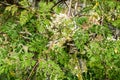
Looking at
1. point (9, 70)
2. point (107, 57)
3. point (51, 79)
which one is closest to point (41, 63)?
point (51, 79)

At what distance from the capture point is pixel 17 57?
2.34 m

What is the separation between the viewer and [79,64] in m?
2.60

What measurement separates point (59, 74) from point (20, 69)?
361mm

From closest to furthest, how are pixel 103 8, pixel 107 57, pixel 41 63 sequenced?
1. pixel 41 63
2. pixel 107 57
3. pixel 103 8

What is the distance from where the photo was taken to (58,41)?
7.84 ft

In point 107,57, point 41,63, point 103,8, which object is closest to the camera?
point 41,63

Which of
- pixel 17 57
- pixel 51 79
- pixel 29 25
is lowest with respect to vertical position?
pixel 51 79

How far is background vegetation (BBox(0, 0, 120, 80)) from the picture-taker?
2342mm

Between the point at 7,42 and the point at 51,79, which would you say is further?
the point at 7,42

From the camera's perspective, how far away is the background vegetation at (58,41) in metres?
2.34

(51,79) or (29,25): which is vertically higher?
(29,25)

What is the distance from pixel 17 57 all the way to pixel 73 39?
468 mm

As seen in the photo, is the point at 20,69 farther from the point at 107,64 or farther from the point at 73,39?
the point at 107,64

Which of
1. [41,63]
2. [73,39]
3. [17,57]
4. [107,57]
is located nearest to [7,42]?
[17,57]
